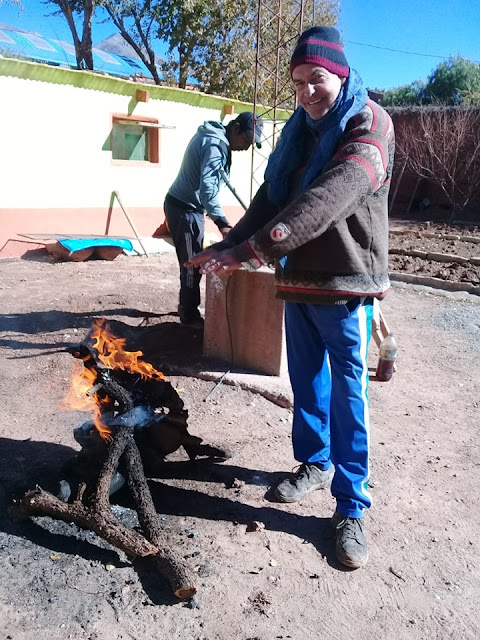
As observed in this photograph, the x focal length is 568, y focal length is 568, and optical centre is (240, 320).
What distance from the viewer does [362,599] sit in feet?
7.54

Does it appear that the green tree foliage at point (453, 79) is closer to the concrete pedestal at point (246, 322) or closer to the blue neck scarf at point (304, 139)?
the concrete pedestal at point (246, 322)

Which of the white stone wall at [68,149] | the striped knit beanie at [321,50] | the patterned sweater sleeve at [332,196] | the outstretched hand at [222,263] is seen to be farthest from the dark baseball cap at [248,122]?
the white stone wall at [68,149]

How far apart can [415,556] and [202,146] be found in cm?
383

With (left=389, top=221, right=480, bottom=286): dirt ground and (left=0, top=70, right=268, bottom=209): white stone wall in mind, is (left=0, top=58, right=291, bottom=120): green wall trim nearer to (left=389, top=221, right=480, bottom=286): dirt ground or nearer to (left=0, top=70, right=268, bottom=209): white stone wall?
(left=0, top=70, right=268, bottom=209): white stone wall

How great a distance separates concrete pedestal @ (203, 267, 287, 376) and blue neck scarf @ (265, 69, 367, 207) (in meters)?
1.69

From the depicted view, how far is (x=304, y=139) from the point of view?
258 centimetres

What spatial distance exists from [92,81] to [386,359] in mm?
8004

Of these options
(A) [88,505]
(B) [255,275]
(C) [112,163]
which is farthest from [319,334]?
(C) [112,163]

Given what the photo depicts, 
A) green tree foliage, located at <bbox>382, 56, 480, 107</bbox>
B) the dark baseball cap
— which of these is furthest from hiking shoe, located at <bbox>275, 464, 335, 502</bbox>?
green tree foliage, located at <bbox>382, 56, 480, 107</bbox>

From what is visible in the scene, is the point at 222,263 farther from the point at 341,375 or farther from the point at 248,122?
the point at 248,122

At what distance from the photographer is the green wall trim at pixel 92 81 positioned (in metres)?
9.00

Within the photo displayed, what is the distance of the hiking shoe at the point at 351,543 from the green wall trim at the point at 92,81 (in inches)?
351

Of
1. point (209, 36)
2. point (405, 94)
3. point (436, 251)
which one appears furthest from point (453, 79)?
point (436, 251)

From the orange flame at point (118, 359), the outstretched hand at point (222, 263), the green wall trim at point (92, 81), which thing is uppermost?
the green wall trim at point (92, 81)
